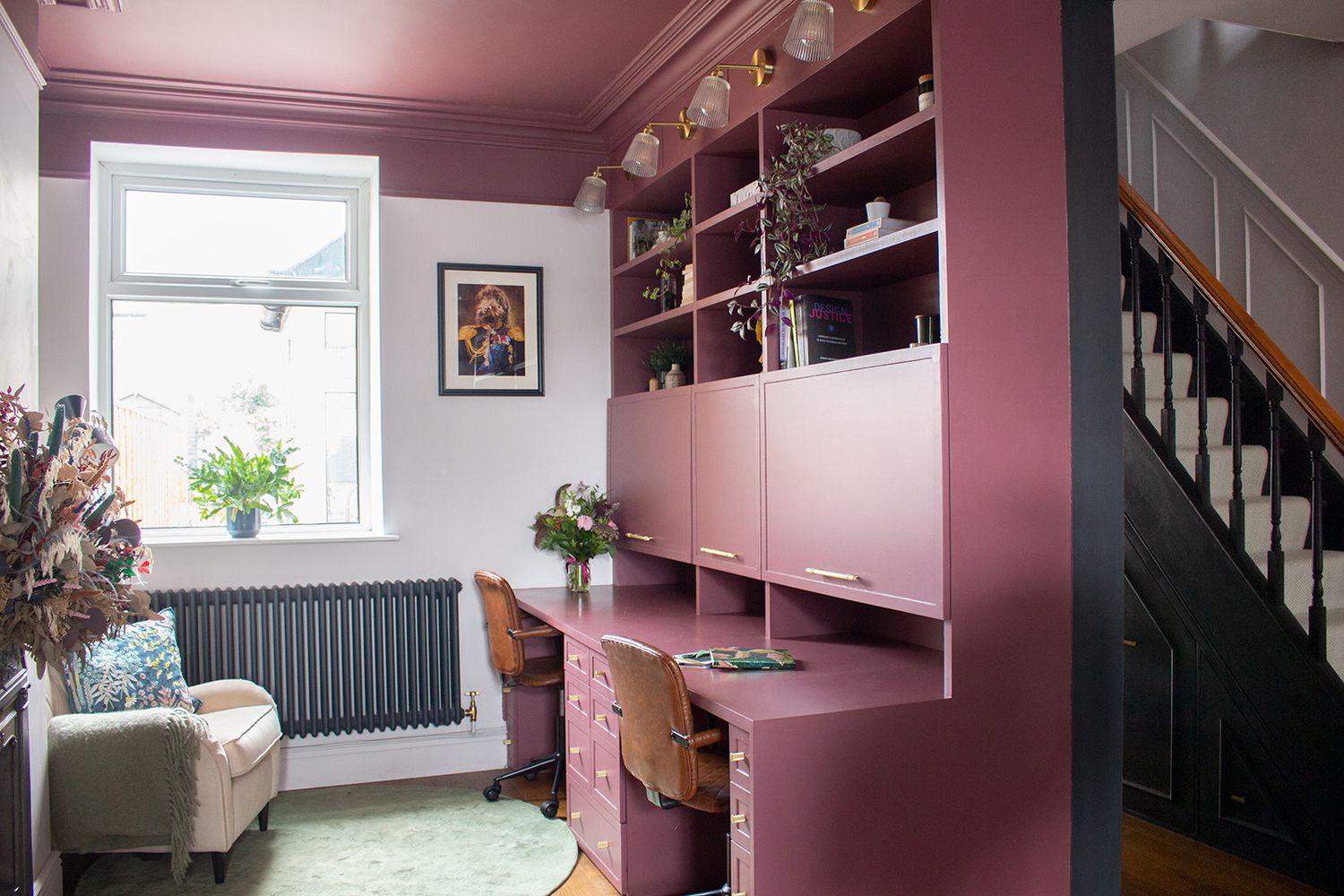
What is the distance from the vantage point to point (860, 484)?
2848 mm

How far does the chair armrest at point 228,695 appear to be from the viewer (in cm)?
391

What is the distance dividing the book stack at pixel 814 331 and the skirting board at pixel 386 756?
7.78ft

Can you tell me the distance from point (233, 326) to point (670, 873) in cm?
305

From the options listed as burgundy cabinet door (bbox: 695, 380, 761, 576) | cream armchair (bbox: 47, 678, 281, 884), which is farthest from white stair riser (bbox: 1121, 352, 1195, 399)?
cream armchair (bbox: 47, 678, 281, 884)

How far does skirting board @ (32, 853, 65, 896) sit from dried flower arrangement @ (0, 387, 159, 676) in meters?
1.06

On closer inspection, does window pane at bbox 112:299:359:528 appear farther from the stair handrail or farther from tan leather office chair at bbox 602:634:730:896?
the stair handrail

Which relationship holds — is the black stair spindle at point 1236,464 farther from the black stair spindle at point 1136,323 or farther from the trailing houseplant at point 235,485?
the trailing houseplant at point 235,485

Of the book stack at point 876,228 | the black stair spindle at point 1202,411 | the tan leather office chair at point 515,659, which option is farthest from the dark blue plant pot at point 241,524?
the black stair spindle at point 1202,411

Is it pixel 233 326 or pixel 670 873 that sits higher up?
pixel 233 326

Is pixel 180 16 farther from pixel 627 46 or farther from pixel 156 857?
pixel 156 857

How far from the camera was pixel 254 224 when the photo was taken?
4746 mm

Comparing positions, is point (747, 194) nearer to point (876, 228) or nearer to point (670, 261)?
point (876, 228)

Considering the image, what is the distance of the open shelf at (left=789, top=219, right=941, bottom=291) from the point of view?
9.08 ft

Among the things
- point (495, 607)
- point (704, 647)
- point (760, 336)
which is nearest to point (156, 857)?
point (495, 607)
